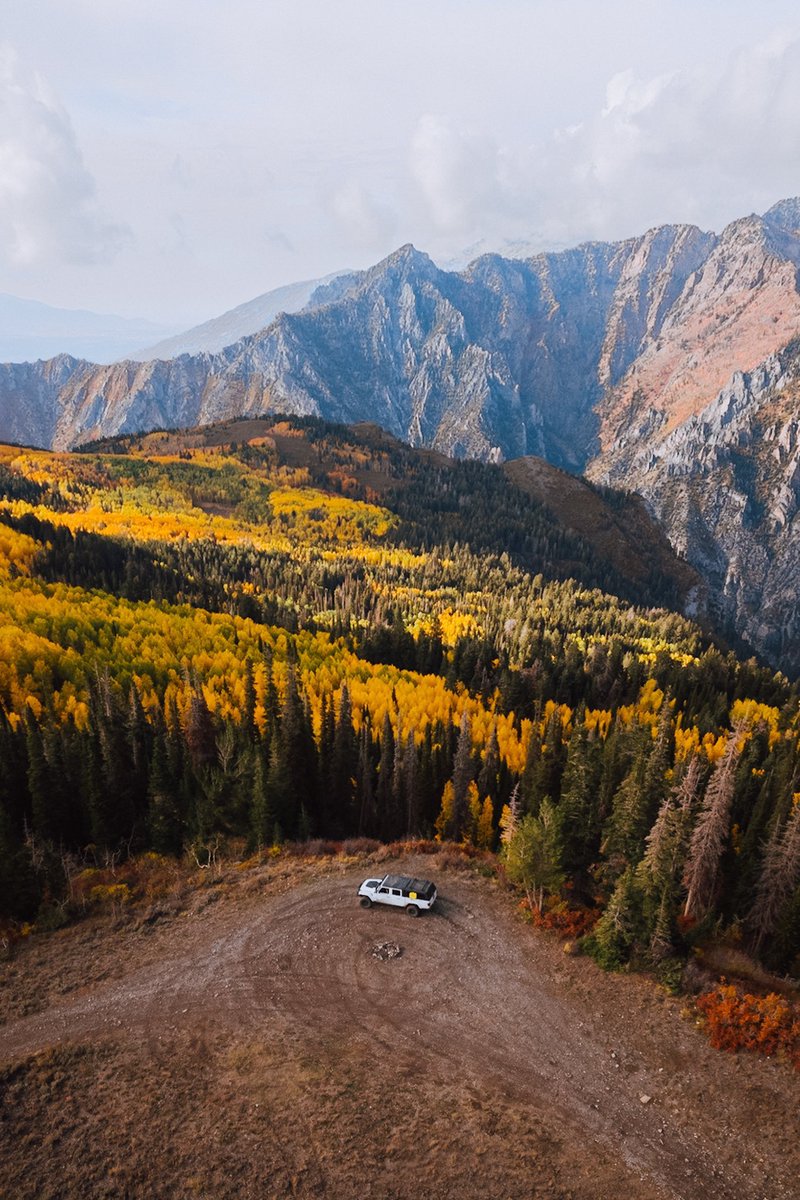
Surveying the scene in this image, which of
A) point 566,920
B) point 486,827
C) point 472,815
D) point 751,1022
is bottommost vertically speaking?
point 486,827

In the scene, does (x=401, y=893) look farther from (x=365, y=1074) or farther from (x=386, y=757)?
(x=386, y=757)

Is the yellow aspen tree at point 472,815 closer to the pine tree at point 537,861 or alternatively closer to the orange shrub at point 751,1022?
the pine tree at point 537,861

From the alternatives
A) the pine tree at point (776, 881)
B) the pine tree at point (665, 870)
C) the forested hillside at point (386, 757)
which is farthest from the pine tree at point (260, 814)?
the pine tree at point (776, 881)

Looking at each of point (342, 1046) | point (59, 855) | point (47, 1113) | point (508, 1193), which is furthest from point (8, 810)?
point (508, 1193)

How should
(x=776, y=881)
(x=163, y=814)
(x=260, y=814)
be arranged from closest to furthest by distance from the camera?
(x=776, y=881)
(x=260, y=814)
(x=163, y=814)

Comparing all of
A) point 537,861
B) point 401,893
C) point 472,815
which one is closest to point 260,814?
point 401,893

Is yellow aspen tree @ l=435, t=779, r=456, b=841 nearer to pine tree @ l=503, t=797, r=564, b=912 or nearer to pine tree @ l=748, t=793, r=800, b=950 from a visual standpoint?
pine tree @ l=503, t=797, r=564, b=912

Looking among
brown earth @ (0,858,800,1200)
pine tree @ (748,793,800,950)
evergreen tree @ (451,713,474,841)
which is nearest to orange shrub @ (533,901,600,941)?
brown earth @ (0,858,800,1200)
